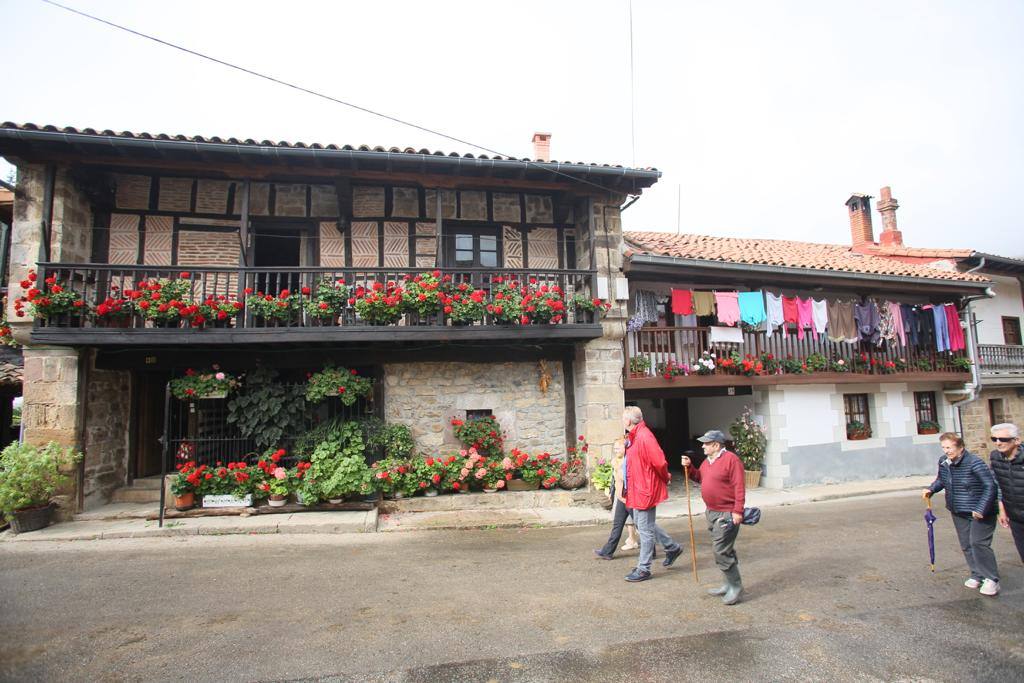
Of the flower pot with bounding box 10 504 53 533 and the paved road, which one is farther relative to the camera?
the flower pot with bounding box 10 504 53 533

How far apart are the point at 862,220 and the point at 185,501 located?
812 inches

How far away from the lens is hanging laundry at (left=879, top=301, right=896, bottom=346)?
12.4 metres

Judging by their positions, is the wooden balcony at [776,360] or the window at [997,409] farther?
the window at [997,409]

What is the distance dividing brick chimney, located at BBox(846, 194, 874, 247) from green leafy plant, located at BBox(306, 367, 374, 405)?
688 inches

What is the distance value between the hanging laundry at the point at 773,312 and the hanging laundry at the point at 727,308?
2.59 feet

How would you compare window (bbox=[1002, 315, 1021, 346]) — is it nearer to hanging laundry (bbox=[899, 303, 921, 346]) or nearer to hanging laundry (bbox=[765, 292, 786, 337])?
hanging laundry (bbox=[899, 303, 921, 346])

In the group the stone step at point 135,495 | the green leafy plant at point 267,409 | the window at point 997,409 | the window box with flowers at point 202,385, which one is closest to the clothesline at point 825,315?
the window at point 997,409

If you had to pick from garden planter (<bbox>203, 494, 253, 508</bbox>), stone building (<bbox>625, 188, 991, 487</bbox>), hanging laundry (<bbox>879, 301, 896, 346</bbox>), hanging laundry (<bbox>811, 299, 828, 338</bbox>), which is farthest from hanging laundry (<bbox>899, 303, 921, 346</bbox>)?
garden planter (<bbox>203, 494, 253, 508</bbox>)

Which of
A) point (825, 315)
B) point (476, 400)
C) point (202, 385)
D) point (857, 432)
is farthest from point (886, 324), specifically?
point (202, 385)

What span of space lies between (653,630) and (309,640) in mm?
2728

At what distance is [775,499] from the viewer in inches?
397

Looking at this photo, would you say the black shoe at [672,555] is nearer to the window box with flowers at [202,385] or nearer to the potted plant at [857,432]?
the window box with flowers at [202,385]

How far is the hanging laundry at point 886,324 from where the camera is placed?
40.6 feet

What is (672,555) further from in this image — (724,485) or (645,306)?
(645,306)
